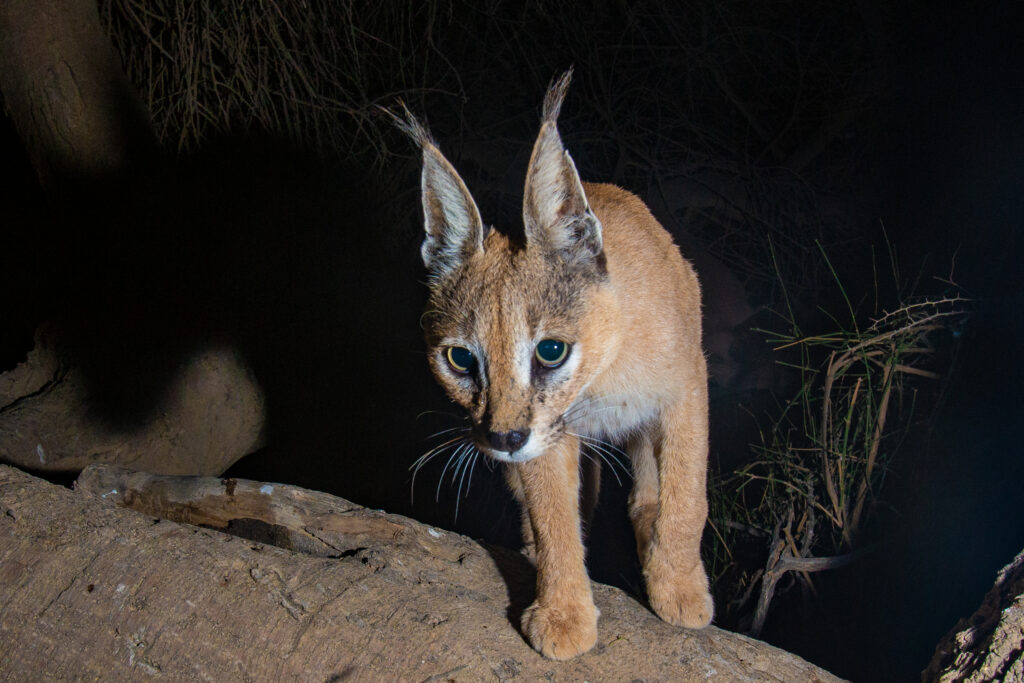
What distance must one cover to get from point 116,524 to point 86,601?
0.68 ft

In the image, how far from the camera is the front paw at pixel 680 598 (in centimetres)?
234

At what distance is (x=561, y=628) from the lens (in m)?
2.06

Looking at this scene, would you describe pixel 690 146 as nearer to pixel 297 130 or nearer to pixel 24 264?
pixel 297 130

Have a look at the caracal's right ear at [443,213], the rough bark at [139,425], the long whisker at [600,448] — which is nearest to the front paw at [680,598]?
the long whisker at [600,448]

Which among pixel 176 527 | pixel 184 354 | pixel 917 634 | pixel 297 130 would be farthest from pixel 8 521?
pixel 917 634

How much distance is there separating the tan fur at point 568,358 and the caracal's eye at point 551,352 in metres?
0.02

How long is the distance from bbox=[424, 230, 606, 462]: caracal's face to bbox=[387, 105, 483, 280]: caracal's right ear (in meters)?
0.05

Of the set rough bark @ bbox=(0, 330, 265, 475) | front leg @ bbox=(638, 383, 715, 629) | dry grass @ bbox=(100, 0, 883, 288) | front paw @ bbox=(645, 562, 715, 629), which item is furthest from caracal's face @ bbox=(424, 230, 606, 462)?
rough bark @ bbox=(0, 330, 265, 475)

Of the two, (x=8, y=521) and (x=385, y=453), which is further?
(x=385, y=453)

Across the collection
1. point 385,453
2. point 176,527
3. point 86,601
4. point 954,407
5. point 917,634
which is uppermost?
point 954,407

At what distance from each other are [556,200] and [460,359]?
53 cm

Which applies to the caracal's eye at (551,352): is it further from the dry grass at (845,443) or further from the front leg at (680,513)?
the dry grass at (845,443)

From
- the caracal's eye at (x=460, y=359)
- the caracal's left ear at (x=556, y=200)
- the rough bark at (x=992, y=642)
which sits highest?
the caracal's left ear at (x=556, y=200)

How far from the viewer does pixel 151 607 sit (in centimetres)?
190
